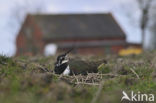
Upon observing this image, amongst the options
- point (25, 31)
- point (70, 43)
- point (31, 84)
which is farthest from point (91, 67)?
point (25, 31)

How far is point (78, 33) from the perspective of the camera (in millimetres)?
66875

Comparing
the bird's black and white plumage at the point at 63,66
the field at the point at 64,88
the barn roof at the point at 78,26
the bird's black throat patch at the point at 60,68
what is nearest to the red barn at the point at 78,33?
the barn roof at the point at 78,26

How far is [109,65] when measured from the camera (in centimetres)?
965

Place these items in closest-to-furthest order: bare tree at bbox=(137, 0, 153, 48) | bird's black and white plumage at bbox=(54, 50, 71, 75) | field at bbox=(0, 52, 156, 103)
→ field at bbox=(0, 52, 156, 103) < bird's black and white plumage at bbox=(54, 50, 71, 75) < bare tree at bbox=(137, 0, 153, 48)

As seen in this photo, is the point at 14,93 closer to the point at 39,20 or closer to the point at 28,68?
the point at 28,68

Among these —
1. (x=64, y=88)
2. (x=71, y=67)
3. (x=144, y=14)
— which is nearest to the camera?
(x=64, y=88)

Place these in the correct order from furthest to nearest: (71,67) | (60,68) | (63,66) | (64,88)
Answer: (71,67) → (63,66) → (60,68) → (64,88)

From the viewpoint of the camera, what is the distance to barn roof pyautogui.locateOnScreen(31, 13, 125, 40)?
65.7m

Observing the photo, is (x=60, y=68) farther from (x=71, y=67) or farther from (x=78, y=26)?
(x=78, y=26)

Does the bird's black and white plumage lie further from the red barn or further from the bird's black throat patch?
the red barn

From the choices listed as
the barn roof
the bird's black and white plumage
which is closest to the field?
the bird's black and white plumage

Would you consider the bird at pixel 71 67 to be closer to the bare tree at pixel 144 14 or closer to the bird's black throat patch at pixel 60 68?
the bird's black throat patch at pixel 60 68

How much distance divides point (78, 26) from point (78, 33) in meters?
1.28

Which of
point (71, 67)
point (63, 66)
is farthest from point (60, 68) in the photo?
point (71, 67)
